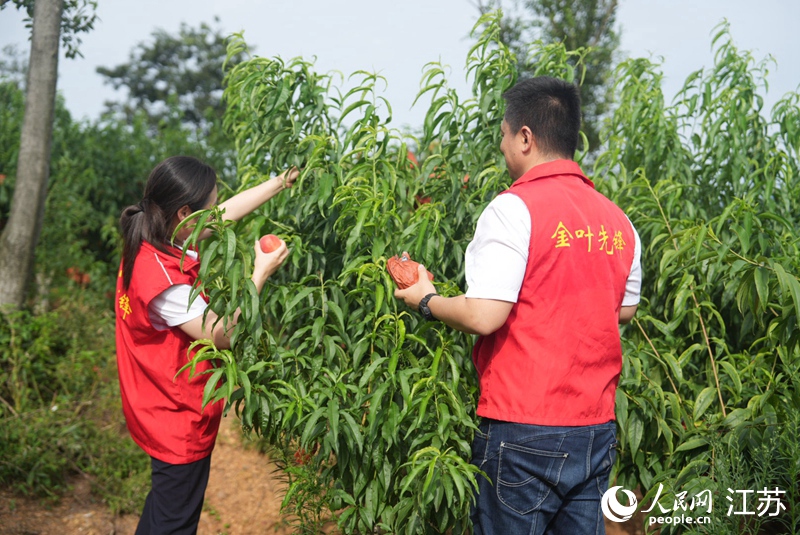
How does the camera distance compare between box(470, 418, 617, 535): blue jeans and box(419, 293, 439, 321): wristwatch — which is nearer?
box(470, 418, 617, 535): blue jeans

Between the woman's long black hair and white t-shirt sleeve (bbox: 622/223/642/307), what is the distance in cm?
143

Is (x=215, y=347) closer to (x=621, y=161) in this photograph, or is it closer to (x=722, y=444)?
(x=722, y=444)

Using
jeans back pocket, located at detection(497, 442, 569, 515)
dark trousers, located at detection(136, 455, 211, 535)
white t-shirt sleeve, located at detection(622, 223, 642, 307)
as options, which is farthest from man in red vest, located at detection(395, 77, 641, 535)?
dark trousers, located at detection(136, 455, 211, 535)

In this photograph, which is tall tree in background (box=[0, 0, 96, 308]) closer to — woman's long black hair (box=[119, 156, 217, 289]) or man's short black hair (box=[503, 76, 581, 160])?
woman's long black hair (box=[119, 156, 217, 289])

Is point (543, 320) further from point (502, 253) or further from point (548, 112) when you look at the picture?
point (548, 112)

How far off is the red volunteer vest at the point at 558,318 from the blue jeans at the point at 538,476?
0.15 feet

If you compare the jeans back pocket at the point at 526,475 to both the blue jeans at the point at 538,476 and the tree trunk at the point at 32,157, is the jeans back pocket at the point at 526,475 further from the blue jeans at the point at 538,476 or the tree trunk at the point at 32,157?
the tree trunk at the point at 32,157

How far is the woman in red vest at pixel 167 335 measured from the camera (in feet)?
7.88

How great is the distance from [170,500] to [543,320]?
4.74 ft

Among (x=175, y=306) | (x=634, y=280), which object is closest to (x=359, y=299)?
(x=175, y=306)

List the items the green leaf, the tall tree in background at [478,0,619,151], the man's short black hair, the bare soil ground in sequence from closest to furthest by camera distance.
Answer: the man's short black hair → the green leaf → the bare soil ground → the tall tree in background at [478,0,619,151]

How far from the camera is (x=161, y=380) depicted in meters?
2.47

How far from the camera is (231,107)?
3.53m

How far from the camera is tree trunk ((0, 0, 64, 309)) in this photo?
15.4 feet
